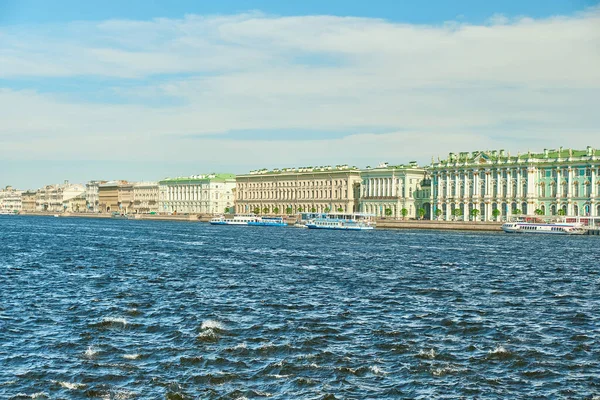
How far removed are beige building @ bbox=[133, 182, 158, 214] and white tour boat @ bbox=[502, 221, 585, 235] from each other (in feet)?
364

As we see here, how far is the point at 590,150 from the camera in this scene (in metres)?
99.2

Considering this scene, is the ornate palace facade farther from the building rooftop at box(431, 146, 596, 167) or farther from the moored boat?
the moored boat

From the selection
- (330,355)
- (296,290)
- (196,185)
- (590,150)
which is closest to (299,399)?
(330,355)

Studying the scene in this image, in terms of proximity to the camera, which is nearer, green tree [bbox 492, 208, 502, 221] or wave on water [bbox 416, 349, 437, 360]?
wave on water [bbox 416, 349, 437, 360]

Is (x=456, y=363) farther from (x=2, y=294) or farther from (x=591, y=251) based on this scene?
(x=591, y=251)

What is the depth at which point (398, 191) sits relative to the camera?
128 m

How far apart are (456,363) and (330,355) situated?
272cm

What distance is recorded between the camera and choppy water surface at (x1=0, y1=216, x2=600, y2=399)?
15.8 metres

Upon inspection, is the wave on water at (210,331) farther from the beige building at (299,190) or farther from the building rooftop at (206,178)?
the building rooftop at (206,178)

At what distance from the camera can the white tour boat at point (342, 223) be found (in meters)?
105

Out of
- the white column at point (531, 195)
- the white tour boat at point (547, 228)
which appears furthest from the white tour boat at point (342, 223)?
the white column at point (531, 195)

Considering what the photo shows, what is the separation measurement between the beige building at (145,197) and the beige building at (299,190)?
1334 inches

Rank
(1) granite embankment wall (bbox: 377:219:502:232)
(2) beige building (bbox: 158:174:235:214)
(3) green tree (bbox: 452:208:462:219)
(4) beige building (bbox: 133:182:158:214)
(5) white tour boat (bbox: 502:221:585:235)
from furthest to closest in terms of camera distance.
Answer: (4) beige building (bbox: 133:182:158:214) < (2) beige building (bbox: 158:174:235:214) < (3) green tree (bbox: 452:208:462:219) < (1) granite embankment wall (bbox: 377:219:502:232) < (5) white tour boat (bbox: 502:221:585:235)

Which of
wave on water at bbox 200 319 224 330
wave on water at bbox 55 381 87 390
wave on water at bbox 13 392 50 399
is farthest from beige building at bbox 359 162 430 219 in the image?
wave on water at bbox 13 392 50 399
